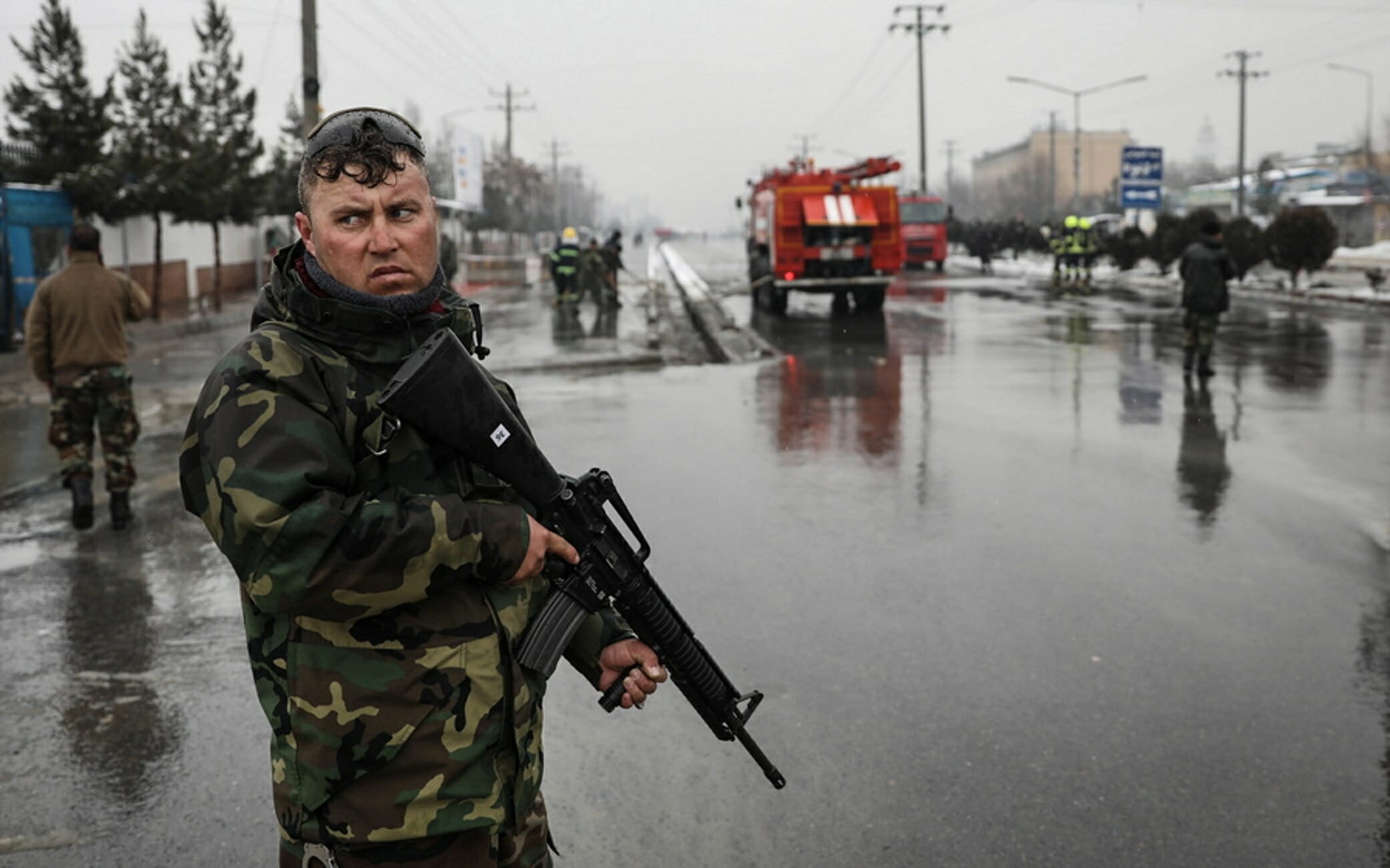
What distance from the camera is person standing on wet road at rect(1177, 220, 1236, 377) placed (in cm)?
1321

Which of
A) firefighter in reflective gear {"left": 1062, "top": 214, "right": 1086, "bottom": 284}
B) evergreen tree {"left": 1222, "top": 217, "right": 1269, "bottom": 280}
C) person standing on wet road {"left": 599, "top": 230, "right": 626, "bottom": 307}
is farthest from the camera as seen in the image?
evergreen tree {"left": 1222, "top": 217, "right": 1269, "bottom": 280}

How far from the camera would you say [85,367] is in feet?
24.1

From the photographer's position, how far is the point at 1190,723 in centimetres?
443

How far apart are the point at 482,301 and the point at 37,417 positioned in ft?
59.2

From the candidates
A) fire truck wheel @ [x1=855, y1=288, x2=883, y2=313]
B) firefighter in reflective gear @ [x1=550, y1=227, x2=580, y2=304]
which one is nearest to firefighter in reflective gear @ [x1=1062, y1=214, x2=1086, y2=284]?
fire truck wheel @ [x1=855, y1=288, x2=883, y2=313]

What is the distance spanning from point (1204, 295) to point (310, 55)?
37.8 ft

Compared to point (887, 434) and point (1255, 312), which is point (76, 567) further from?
point (1255, 312)

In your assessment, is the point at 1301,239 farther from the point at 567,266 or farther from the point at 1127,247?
the point at 567,266

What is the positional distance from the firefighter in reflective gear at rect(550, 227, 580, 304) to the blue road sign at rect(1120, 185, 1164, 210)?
61.6 feet

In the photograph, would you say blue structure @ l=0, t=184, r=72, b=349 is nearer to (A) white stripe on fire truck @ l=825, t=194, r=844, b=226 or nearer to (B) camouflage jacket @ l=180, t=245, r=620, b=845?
(A) white stripe on fire truck @ l=825, t=194, r=844, b=226

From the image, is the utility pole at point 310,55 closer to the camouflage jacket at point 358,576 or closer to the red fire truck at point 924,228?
the camouflage jacket at point 358,576

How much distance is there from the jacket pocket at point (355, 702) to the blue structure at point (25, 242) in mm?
16930

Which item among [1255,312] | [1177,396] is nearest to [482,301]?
[1255,312]

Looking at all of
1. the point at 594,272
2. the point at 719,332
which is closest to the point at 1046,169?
the point at 594,272
